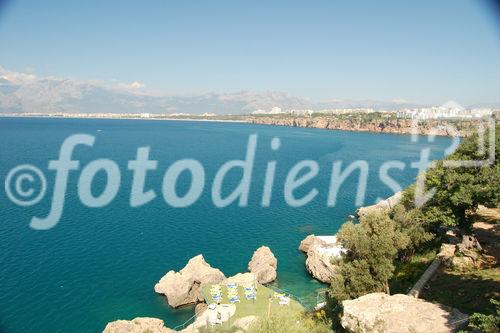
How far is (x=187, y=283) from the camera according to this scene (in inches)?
1455

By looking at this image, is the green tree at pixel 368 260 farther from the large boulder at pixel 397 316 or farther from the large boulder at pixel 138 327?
the large boulder at pixel 138 327

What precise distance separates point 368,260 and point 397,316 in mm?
7664

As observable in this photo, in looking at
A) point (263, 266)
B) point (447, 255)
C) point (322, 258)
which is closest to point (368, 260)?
point (447, 255)

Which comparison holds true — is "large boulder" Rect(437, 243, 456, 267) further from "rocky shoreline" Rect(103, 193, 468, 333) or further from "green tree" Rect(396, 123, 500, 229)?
"green tree" Rect(396, 123, 500, 229)

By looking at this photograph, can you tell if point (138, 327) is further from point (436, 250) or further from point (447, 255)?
point (436, 250)

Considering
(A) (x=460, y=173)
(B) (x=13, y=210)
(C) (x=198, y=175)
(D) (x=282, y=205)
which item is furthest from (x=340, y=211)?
(B) (x=13, y=210)

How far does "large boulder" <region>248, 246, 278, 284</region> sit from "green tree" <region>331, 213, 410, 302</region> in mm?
14251

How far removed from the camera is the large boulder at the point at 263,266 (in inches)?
1556

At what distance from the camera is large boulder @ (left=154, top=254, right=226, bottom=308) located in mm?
36062

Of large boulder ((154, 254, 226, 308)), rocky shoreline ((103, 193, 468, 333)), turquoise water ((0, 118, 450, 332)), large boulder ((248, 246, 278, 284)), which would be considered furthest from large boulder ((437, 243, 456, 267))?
large boulder ((154, 254, 226, 308))

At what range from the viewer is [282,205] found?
70250mm

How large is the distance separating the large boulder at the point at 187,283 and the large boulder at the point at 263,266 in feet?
12.6

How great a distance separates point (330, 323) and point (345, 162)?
10366cm

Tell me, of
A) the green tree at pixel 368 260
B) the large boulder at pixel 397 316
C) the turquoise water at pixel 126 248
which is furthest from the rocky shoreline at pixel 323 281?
the green tree at pixel 368 260
